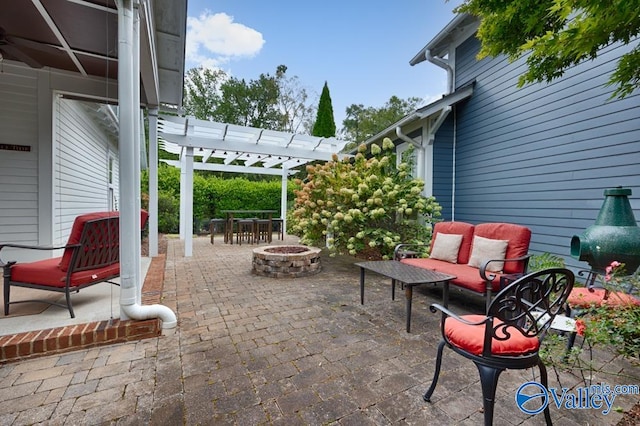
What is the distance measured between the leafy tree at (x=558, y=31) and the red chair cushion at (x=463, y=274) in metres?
2.03

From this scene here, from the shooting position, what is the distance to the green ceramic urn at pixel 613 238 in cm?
224

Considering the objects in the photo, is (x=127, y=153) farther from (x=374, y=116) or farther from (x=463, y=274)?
(x=374, y=116)

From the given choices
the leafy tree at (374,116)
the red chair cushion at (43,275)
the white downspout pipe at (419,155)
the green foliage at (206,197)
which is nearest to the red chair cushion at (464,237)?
the white downspout pipe at (419,155)

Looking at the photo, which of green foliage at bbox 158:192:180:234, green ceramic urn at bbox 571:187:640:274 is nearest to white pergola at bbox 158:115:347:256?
green foliage at bbox 158:192:180:234

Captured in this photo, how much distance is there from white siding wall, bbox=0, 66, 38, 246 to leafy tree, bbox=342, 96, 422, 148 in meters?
15.8

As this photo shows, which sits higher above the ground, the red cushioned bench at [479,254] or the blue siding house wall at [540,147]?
the blue siding house wall at [540,147]

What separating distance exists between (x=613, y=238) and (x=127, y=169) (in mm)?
4041

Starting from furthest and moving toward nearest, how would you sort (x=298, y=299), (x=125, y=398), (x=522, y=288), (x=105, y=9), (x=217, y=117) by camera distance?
1. (x=217, y=117)
2. (x=298, y=299)
3. (x=105, y=9)
4. (x=125, y=398)
5. (x=522, y=288)

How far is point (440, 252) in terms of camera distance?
421 centimetres

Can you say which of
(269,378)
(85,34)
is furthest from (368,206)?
(85,34)

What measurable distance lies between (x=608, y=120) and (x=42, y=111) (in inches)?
321

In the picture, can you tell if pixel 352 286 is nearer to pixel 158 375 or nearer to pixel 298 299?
pixel 298 299

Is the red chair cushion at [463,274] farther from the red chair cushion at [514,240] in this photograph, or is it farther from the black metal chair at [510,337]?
the black metal chair at [510,337]

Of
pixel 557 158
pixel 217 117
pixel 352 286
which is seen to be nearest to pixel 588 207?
pixel 557 158
